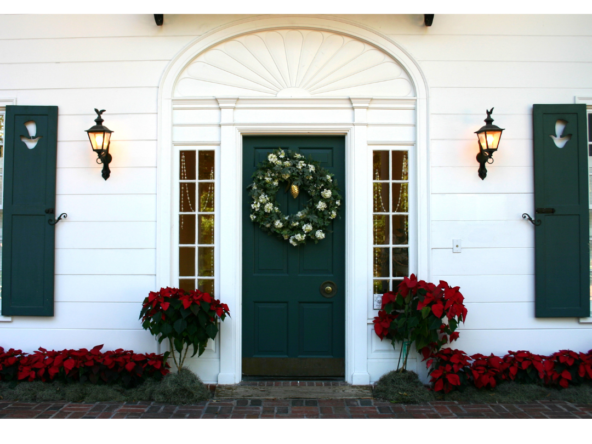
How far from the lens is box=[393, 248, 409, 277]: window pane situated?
4074mm

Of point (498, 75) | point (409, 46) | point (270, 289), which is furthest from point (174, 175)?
point (498, 75)

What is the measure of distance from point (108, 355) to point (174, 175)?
1.70 metres

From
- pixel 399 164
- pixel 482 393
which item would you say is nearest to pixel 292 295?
pixel 399 164

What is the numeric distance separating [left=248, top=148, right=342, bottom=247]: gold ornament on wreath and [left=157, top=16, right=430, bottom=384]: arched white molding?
0.19 meters

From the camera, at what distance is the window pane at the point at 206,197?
409cm

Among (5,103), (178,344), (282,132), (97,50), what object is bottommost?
(178,344)

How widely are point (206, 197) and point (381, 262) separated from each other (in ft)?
5.79

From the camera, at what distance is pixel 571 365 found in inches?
148

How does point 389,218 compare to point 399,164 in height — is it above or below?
below

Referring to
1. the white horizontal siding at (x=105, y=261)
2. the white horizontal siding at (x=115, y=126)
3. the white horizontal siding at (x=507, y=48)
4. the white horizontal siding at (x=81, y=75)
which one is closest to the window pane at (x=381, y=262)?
the white horizontal siding at (x=507, y=48)

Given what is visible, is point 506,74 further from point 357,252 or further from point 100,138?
point 100,138

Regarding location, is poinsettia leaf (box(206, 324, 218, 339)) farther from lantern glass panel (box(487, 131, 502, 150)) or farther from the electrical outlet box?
lantern glass panel (box(487, 131, 502, 150))

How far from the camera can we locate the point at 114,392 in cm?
369

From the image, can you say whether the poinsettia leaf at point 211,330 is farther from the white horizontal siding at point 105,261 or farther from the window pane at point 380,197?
the window pane at point 380,197
